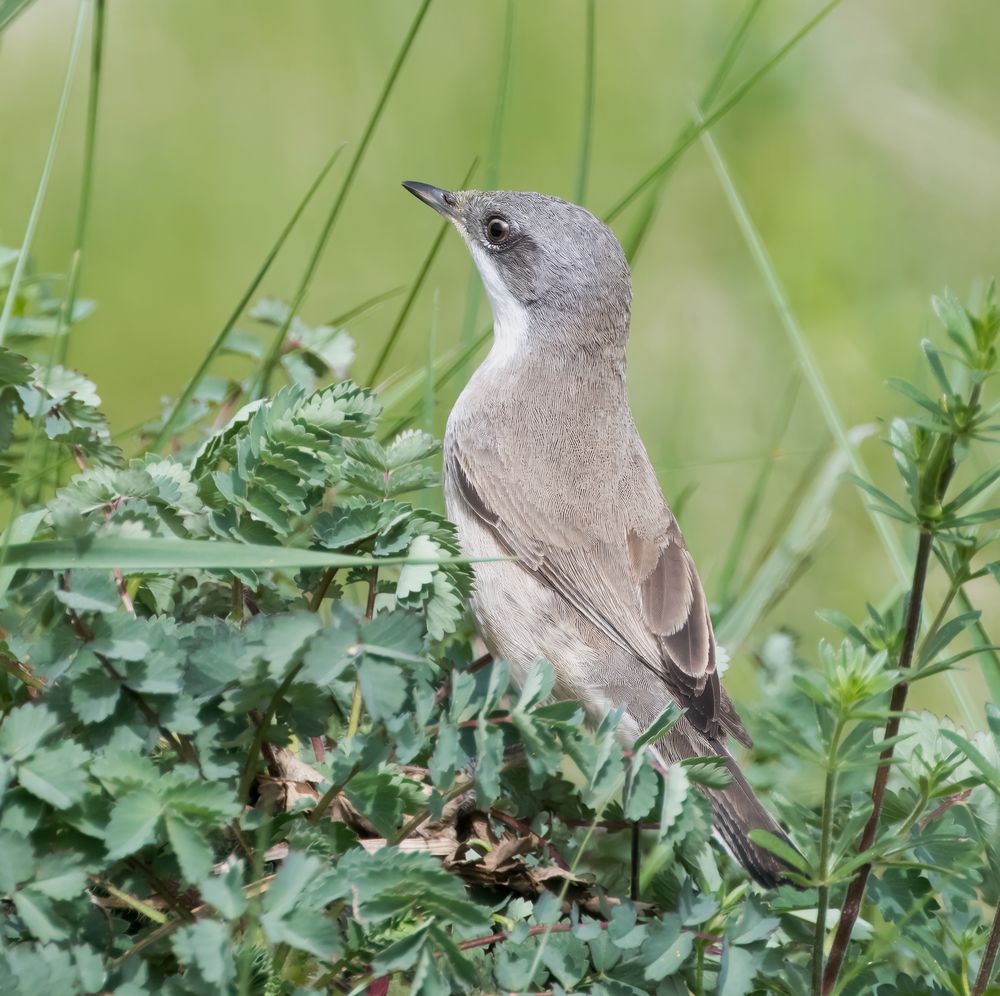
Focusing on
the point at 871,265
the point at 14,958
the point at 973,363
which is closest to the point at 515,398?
the point at 973,363

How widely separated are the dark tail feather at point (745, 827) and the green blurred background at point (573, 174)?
3391mm

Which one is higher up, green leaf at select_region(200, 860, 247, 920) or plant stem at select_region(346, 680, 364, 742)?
green leaf at select_region(200, 860, 247, 920)

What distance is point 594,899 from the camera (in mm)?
3045

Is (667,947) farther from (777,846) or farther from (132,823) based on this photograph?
(132,823)

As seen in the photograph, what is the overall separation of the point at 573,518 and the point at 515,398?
54 cm

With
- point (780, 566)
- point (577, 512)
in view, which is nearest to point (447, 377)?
point (577, 512)

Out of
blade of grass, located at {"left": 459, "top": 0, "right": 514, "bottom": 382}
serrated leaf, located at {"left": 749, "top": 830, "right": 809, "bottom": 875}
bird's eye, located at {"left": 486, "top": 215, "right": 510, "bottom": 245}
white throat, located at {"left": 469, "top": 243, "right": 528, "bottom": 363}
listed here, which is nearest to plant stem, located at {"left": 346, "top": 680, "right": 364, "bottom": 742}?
serrated leaf, located at {"left": 749, "top": 830, "right": 809, "bottom": 875}

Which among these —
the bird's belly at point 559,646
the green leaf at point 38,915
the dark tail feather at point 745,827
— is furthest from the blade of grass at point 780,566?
the green leaf at point 38,915

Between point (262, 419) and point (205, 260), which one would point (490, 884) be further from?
point (205, 260)

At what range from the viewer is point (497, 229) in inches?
199

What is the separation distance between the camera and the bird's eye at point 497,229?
16.4ft

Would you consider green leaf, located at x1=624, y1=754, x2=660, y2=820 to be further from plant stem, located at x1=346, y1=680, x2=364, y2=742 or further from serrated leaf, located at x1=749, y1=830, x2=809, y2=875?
plant stem, located at x1=346, y1=680, x2=364, y2=742

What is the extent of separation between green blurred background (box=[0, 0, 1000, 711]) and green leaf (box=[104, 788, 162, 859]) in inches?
180

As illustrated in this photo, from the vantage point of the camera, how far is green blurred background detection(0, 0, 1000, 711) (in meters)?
7.35
